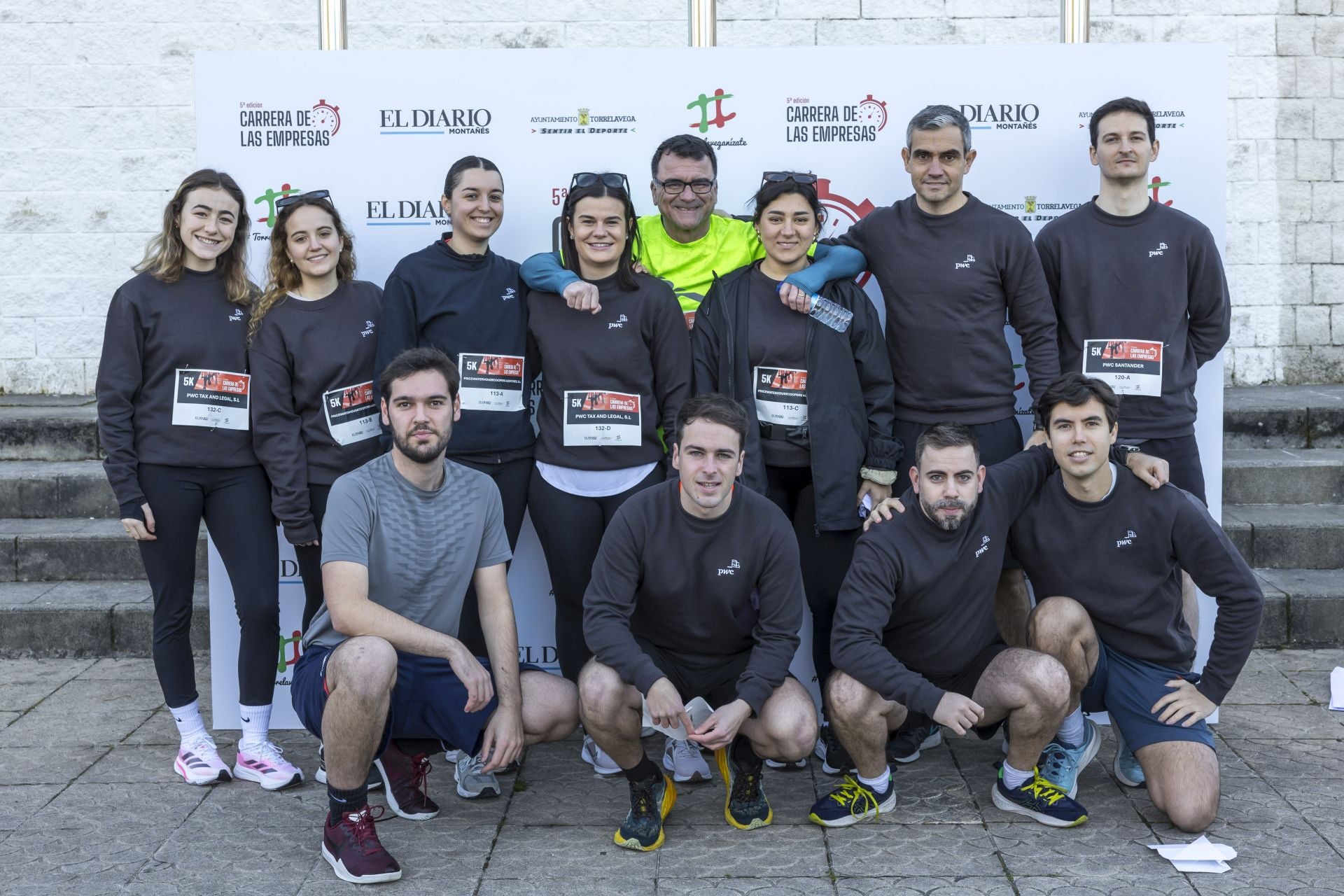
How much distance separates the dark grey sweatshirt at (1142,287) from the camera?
3.94 m

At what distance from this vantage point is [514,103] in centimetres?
428

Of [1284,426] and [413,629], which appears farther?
[1284,426]

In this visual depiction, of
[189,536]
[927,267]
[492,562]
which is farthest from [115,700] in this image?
[927,267]

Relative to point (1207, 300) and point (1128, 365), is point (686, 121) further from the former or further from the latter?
point (1207, 300)

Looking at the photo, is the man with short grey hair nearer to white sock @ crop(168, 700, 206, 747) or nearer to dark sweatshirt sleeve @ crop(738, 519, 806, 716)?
dark sweatshirt sleeve @ crop(738, 519, 806, 716)

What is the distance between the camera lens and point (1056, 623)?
11.6 feet

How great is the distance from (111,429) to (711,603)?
185 centimetres

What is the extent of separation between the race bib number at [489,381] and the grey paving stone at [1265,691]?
8.67 ft

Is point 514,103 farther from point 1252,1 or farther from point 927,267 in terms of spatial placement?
point 1252,1

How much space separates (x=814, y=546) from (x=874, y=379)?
554 millimetres

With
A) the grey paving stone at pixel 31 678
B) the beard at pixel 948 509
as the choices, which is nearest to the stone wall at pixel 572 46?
the grey paving stone at pixel 31 678

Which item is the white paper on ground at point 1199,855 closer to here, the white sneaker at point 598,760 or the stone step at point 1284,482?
the white sneaker at point 598,760

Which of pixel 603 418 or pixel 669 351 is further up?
pixel 669 351

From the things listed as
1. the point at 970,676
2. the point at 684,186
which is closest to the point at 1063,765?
the point at 970,676
